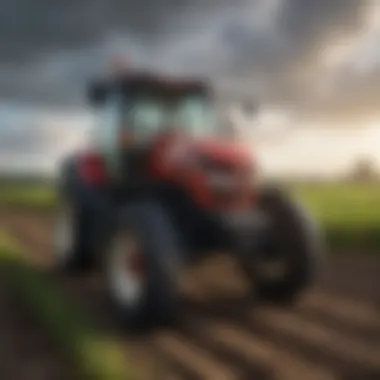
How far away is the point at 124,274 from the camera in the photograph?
7.65ft

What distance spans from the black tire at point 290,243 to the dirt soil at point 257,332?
0.24 ft

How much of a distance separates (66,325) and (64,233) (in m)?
1.01

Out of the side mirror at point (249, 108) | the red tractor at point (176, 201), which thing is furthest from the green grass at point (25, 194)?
the side mirror at point (249, 108)

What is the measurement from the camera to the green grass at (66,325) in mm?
1627

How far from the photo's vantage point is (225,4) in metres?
1.92

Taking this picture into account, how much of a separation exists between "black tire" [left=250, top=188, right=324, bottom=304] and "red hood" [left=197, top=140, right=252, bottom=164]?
5.8 inches

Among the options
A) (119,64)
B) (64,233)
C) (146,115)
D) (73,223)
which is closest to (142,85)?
(146,115)

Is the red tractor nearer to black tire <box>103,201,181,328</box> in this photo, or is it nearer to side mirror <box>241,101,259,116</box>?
black tire <box>103,201,181,328</box>

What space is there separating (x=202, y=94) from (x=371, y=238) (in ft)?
3.94

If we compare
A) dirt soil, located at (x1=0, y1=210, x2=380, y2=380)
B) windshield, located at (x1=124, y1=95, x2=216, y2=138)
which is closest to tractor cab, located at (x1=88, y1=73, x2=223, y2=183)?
windshield, located at (x1=124, y1=95, x2=216, y2=138)

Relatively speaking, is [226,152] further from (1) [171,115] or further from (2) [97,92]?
(2) [97,92]

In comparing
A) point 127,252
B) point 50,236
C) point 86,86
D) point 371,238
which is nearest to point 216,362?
point 127,252

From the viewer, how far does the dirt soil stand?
5.95 feet

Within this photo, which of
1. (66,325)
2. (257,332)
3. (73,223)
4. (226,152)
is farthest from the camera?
(73,223)
